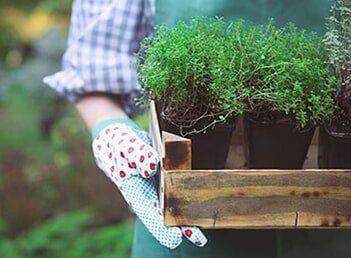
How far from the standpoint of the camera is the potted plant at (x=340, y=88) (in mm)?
1021

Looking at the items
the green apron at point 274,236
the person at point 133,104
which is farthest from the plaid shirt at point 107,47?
the green apron at point 274,236

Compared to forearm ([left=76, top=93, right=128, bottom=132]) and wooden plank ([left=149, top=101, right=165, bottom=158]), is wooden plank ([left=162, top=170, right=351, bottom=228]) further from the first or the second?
forearm ([left=76, top=93, right=128, bottom=132])

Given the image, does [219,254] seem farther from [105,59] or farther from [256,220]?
[105,59]

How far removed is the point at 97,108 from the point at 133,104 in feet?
0.25

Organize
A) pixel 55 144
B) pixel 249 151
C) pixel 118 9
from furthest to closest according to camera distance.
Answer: pixel 55 144 → pixel 118 9 → pixel 249 151

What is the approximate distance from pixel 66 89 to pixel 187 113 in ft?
1.31

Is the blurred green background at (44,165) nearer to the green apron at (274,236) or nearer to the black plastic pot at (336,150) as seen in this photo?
the green apron at (274,236)

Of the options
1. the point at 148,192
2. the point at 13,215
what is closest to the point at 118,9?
the point at 148,192

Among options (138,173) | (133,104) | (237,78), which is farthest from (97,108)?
(237,78)

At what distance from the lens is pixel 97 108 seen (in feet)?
4.44

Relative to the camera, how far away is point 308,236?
48.0 inches

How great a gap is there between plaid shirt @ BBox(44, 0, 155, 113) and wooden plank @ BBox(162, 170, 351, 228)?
416 mm

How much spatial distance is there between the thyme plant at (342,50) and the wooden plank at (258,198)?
97 millimetres

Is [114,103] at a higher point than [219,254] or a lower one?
higher
